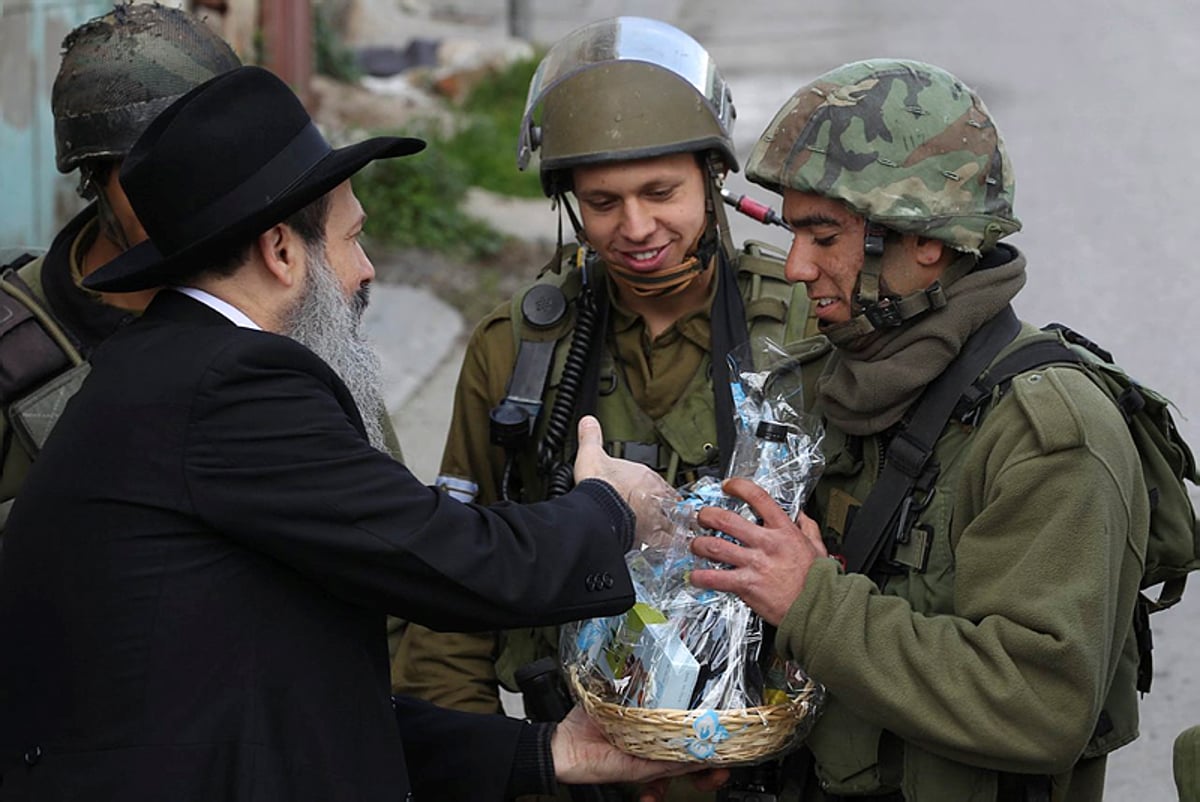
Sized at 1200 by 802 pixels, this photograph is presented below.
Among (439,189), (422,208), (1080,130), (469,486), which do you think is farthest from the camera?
(1080,130)

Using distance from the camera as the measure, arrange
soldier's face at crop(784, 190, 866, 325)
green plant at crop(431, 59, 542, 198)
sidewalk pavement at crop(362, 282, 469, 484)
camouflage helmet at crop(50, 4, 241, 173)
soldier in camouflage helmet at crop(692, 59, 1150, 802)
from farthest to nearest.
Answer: green plant at crop(431, 59, 542, 198)
sidewalk pavement at crop(362, 282, 469, 484)
camouflage helmet at crop(50, 4, 241, 173)
soldier's face at crop(784, 190, 866, 325)
soldier in camouflage helmet at crop(692, 59, 1150, 802)

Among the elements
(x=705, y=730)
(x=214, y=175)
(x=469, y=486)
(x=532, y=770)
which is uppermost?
(x=214, y=175)

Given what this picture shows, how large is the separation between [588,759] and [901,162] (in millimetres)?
1332

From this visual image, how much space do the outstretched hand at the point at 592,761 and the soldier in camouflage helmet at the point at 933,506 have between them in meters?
0.31

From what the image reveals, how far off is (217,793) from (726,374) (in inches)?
62.2

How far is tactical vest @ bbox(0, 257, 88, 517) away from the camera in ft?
12.0

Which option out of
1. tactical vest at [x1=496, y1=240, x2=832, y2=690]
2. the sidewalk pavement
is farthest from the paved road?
tactical vest at [x1=496, y1=240, x2=832, y2=690]

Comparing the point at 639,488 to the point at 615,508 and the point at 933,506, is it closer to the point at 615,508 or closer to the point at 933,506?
the point at 615,508

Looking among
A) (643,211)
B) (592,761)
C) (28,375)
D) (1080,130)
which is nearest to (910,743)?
(592,761)

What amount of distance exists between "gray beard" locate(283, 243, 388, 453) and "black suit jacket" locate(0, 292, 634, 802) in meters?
0.14

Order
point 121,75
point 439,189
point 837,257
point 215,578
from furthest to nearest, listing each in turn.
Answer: point 439,189 < point 121,75 < point 837,257 < point 215,578

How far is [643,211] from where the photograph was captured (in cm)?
377

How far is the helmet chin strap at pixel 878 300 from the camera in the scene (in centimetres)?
304

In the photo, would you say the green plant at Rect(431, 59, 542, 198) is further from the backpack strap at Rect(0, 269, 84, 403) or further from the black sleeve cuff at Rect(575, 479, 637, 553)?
the black sleeve cuff at Rect(575, 479, 637, 553)
